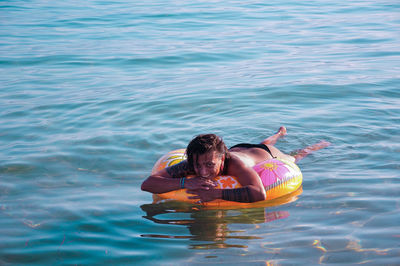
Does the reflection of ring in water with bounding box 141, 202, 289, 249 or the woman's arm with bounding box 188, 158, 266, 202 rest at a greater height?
the woman's arm with bounding box 188, 158, 266, 202

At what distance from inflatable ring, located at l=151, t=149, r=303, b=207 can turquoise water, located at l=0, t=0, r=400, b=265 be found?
0.13m

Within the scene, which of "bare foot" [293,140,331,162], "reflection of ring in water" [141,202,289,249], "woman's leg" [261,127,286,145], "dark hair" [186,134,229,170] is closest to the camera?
"reflection of ring in water" [141,202,289,249]

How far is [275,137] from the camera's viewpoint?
698 cm

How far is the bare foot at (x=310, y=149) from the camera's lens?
6508 millimetres

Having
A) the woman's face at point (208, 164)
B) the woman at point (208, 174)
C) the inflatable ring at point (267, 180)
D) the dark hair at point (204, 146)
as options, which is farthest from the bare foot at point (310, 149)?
the dark hair at point (204, 146)

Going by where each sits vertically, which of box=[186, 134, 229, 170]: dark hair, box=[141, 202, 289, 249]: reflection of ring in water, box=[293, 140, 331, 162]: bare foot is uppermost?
box=[186, 134, 229, 170]: dark hair

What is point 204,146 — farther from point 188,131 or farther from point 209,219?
point 188,131

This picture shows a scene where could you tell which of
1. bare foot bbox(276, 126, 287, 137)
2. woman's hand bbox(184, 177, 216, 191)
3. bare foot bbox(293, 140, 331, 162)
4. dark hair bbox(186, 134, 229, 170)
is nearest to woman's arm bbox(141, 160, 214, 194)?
woman's hand bbox(184, 177, 216, 191)

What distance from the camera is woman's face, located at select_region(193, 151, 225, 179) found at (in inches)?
185

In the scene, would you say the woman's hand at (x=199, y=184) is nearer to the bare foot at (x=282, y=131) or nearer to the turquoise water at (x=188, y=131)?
the turquoise water at (x=188, y=131)

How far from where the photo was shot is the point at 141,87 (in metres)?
10.0

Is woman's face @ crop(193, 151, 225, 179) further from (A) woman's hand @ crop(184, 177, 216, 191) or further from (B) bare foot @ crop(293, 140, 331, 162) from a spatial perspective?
(B) bare foot @ crop(293, 140, 331, 162)

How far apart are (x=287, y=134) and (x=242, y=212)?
2.67m

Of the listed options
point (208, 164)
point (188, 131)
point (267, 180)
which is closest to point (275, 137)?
point (188, 131)
